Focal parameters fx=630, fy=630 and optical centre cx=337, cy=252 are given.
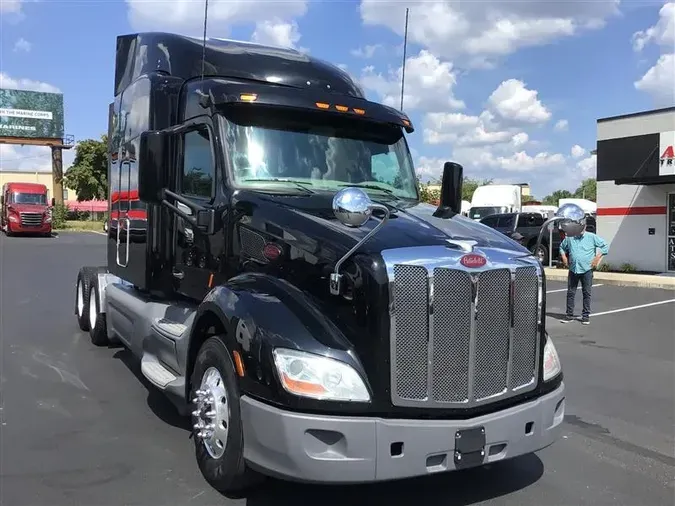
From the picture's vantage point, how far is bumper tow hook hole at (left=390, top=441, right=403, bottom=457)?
3262 mm


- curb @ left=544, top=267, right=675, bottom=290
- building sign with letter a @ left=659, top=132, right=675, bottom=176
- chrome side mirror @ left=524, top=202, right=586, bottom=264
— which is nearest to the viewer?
chrome side mirror @ left=524, top=202, right=586, bottom=264

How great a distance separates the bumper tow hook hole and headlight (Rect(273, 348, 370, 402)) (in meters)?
0.27

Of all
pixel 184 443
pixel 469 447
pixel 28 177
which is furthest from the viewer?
pixel 28 177

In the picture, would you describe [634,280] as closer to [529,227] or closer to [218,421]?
[529,227]

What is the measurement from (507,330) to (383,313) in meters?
0.83

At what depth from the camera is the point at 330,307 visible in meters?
3.65

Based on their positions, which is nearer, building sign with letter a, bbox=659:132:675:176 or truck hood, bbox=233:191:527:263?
truck hood, bbox=233:191:527:263

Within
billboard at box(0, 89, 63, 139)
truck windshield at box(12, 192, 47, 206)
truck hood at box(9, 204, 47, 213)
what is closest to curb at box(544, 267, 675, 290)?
truck hood at box(9, 204, 47, 213)

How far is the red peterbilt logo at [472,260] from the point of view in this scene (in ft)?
11.5

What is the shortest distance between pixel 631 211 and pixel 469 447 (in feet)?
61.8

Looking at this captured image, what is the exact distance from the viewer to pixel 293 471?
3270 millimetres

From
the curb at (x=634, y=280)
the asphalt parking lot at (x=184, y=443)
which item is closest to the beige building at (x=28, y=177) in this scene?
the curb at (x=634, y=280)

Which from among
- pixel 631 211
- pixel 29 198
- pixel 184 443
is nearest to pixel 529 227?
pixel 631 211

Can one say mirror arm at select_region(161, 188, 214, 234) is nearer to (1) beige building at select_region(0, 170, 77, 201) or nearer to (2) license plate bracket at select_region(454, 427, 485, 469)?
(2) license plate bracket at select_region(454, 427, 485, 469)
